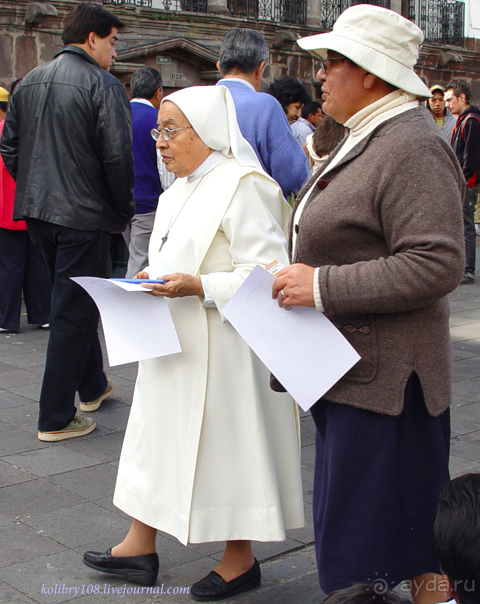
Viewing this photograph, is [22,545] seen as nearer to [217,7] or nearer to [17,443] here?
[17,443]

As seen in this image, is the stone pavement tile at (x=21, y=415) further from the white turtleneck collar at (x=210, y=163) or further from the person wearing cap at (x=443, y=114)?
the person wearing cap at (x=443, y=114)

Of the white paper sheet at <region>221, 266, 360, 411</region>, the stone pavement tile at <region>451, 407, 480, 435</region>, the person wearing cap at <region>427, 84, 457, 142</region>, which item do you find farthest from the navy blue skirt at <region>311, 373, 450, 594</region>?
the person wearing cap at <region>427, 84, 457, 142</region>

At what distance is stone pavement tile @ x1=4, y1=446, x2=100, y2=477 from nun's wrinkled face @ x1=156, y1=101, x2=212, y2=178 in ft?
6.39

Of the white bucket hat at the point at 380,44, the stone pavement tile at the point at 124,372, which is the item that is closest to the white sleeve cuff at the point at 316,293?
the white bucket hat at the point at 380,44

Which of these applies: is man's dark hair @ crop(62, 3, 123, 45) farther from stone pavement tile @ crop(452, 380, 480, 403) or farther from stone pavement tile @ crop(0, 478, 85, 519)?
stone pavement tile @ crop(452, 380, 480, 403)

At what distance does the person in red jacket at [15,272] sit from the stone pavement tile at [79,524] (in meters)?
4.17

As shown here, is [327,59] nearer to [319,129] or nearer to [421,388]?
[421,388]

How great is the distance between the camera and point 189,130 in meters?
2.99

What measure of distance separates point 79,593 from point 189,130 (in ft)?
5.68

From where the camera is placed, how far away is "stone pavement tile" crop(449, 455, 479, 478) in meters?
4.26

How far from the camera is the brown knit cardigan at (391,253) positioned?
2.16 metres

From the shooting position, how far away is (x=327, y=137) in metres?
5.20

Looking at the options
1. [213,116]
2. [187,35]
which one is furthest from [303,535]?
[187,35]

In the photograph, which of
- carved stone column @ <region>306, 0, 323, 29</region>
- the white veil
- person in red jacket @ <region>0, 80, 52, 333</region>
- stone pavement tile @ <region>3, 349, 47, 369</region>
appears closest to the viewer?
the white veil
